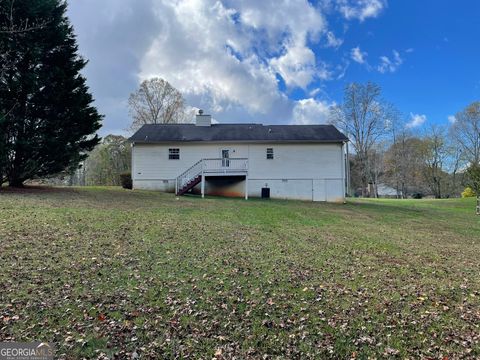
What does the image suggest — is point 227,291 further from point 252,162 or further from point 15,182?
point 252,162

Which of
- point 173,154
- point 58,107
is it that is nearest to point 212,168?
point 173,154

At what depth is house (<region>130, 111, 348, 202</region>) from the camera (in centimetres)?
2252

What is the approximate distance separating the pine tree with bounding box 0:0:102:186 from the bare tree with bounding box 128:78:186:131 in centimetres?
1945

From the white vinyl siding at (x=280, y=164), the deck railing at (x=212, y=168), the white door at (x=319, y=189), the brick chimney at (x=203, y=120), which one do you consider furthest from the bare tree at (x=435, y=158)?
the deck railing at (x=212, y=168)

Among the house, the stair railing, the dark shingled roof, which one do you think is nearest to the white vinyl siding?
the house

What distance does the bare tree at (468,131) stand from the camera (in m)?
44.8

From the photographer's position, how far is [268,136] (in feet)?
76.4

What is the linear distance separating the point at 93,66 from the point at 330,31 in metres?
16.1

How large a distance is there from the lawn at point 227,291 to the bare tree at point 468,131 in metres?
45.5

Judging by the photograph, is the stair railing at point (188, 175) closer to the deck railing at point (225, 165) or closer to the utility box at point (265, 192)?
the deck railing at point (225, 165)

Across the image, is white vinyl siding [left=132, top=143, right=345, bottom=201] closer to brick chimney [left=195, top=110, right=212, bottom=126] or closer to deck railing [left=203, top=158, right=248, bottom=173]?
deck railing [left=203, top=158, right=248, bottom=173]

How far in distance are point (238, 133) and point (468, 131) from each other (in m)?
42.1

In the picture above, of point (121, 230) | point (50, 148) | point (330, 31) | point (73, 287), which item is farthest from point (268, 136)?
point (73, 287)

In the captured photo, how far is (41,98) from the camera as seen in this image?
1644 cm
